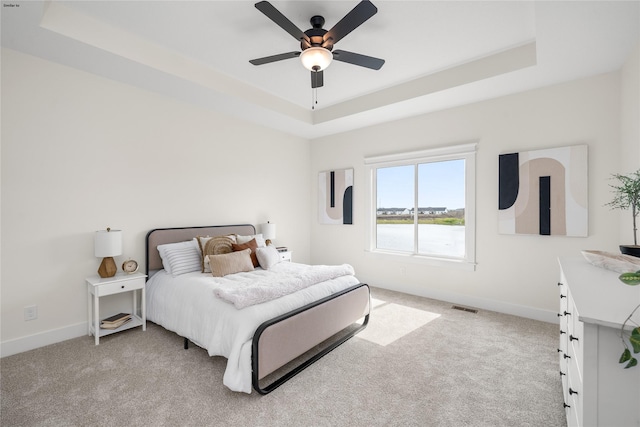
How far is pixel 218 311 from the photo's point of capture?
90.2 inches

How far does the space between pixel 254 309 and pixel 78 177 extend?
7.86 ft

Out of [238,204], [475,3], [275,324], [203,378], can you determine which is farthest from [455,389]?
[238,204]

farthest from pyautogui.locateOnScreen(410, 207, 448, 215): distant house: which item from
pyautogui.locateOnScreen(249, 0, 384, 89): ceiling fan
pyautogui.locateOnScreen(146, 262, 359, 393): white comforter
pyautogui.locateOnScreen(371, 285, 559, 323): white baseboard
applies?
pyautogui.locateOnScreen(249, 0, 384, 89): ceiling fan

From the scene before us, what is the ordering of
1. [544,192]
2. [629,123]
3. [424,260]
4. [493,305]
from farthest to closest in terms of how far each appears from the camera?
[424,260], [493,305], [544,192], [629,123]

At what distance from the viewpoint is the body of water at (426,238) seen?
4.03 meters

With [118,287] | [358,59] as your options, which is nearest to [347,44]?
[358,59]

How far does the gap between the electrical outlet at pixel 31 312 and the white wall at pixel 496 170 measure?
4.08 m

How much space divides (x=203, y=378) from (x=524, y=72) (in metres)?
4.07

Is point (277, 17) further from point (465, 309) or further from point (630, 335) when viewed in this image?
point (465, 309)

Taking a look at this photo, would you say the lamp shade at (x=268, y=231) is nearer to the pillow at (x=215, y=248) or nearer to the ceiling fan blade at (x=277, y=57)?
the pillow at (x=215, y=248)

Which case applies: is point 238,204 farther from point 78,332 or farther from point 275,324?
point 275,324

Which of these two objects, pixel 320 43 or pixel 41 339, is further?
pixel 41 339

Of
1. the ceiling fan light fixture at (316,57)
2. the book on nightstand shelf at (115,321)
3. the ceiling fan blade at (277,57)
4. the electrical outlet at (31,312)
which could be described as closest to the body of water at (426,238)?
the ceiling fan light fixture at (316,57)

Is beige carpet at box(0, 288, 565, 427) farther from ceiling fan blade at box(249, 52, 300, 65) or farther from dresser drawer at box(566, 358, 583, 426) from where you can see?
ceiling fan blade at box(249, 52, 300, 65)
